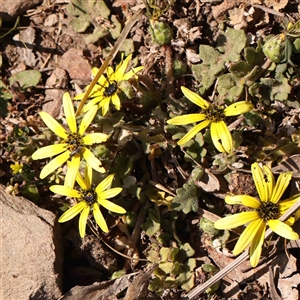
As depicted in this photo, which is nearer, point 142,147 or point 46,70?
point 142,147

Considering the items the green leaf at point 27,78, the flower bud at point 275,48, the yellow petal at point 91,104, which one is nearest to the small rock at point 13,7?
the green leaf at point 27,78

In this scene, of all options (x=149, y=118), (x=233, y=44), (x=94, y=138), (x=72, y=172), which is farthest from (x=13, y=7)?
(x=233, y=44)

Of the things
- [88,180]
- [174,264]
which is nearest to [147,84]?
[88,180]

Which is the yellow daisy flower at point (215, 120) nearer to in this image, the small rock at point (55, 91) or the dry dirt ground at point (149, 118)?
the dry dirt ground at point (149, 118)

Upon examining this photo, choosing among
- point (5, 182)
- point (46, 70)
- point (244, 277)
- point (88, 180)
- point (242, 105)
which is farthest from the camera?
point (46, 70)

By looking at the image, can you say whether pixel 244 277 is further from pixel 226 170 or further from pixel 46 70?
pixel 46 70

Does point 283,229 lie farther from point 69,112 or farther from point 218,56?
point 69,112

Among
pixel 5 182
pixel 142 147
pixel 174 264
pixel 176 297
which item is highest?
pixel 142 147

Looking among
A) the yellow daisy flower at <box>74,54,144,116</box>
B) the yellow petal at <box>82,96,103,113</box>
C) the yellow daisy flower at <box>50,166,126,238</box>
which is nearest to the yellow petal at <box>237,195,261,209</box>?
the yellow daisy flower at <box>50,166,126,238</box>

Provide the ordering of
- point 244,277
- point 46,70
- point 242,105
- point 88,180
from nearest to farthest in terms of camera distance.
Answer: point 242,105
point 88,180
point 244,277
point 46,70
